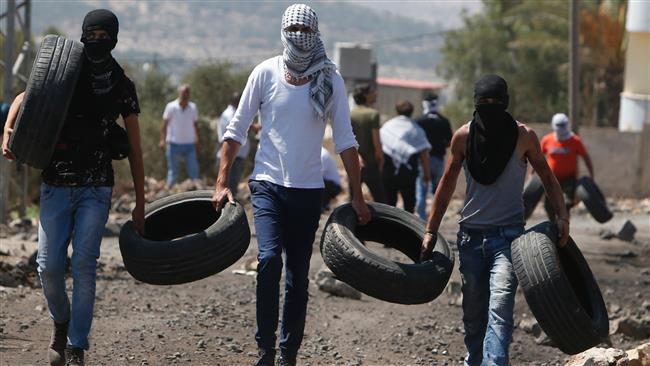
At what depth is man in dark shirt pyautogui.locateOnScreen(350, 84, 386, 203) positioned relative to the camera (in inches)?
541

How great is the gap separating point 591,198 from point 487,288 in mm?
8483

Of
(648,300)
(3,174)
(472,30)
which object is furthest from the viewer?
(472,30)

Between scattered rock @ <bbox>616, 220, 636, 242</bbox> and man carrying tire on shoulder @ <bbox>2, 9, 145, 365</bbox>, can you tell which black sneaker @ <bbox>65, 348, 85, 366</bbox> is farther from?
scattered rock @ <bbox>616, 220, 636, 242</bbox>

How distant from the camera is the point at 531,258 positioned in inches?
275

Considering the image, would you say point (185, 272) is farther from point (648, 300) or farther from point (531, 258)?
point (648, 300)

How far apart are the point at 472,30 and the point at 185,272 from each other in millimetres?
63133

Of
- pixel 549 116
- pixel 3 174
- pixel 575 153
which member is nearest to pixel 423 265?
pixel 575 153

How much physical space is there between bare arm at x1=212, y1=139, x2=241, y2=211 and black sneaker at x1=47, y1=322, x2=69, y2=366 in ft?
3.43

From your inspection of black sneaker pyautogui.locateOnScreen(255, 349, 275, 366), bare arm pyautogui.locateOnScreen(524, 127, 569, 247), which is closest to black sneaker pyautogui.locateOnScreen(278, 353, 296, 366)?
black sneaker pyautogui.locateOnScreen(255, 349, 275, 366)

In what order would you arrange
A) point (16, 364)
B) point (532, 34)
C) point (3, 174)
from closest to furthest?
point (16, 364)
point (3, 174)
point (532, 34)

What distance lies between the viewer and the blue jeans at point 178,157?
21.0 metres

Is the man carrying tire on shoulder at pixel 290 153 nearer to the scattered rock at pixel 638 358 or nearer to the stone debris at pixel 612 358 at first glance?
the stone debris at pixel 612 358

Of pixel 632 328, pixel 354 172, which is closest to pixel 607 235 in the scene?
pixel 632 328

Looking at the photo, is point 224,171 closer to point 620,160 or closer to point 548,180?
point 548,180
